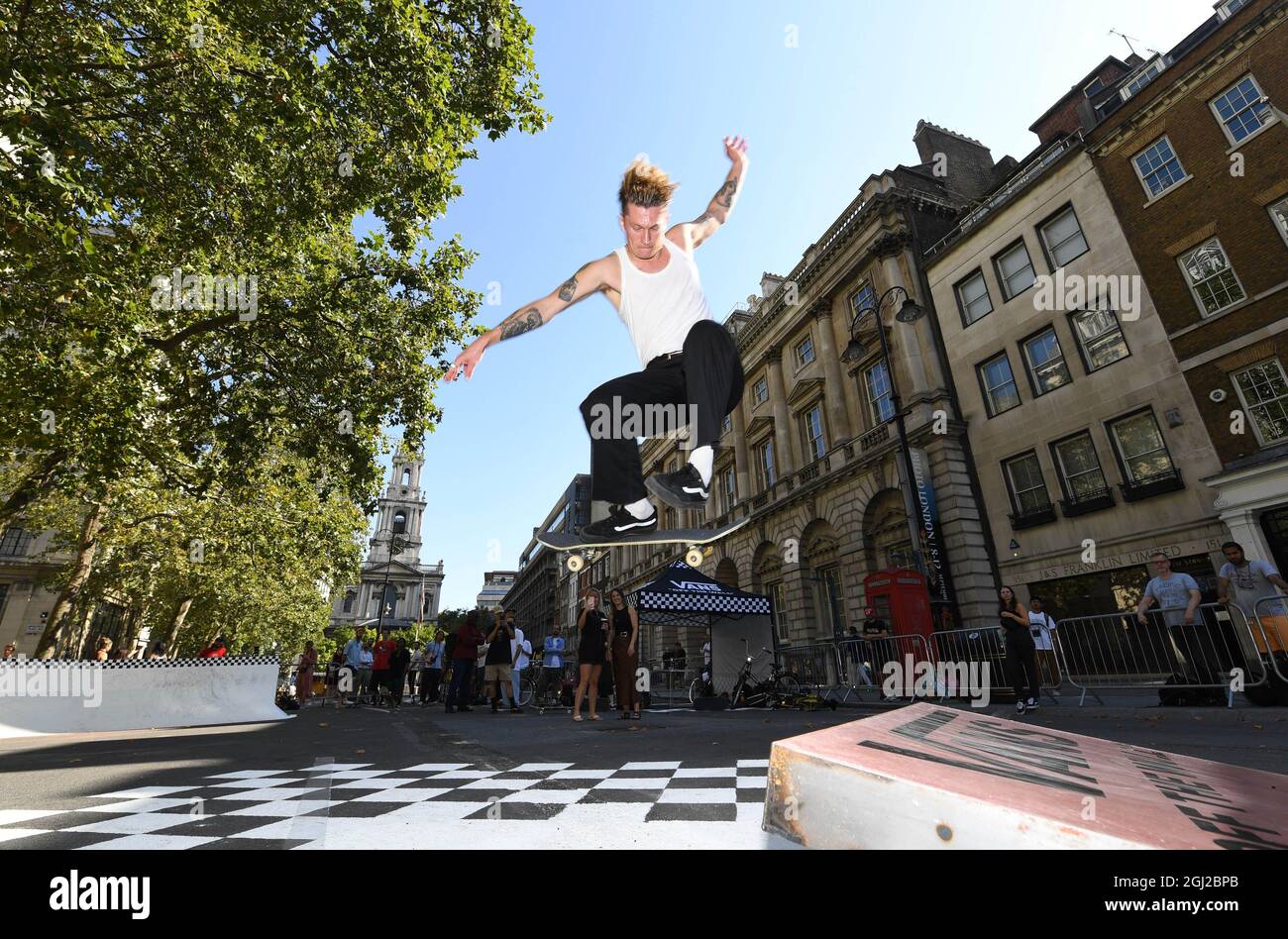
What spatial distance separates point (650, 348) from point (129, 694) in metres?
12.9

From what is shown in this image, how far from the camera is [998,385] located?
16844 millimetres

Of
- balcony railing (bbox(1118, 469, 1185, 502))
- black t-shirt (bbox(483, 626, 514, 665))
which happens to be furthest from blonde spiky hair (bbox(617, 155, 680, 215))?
balcony railing (bbox(1118, 469, 1185, 502))

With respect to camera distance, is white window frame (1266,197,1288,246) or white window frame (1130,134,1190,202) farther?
white window frame (1130,134,1190,202)

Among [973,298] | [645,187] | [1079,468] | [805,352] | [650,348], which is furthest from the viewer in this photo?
[805,352]

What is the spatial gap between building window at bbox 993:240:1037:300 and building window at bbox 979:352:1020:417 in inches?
75.3

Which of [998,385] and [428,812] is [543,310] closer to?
[428,812]

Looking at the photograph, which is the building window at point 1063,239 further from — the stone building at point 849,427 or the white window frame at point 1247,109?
the stone building at point 849,427

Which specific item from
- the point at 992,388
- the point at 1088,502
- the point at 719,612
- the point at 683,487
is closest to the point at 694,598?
the point at 719,612

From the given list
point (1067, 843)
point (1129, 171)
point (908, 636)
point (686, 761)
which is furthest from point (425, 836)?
point (1129, 171)

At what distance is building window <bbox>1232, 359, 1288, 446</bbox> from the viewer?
11691 millimetres

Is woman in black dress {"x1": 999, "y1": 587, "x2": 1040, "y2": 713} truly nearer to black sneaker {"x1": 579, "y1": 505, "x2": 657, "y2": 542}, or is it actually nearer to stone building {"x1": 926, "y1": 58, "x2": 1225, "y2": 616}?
black sneaker {"x1": 579, "y1": 505, "x2": 657, "y2": 542}
